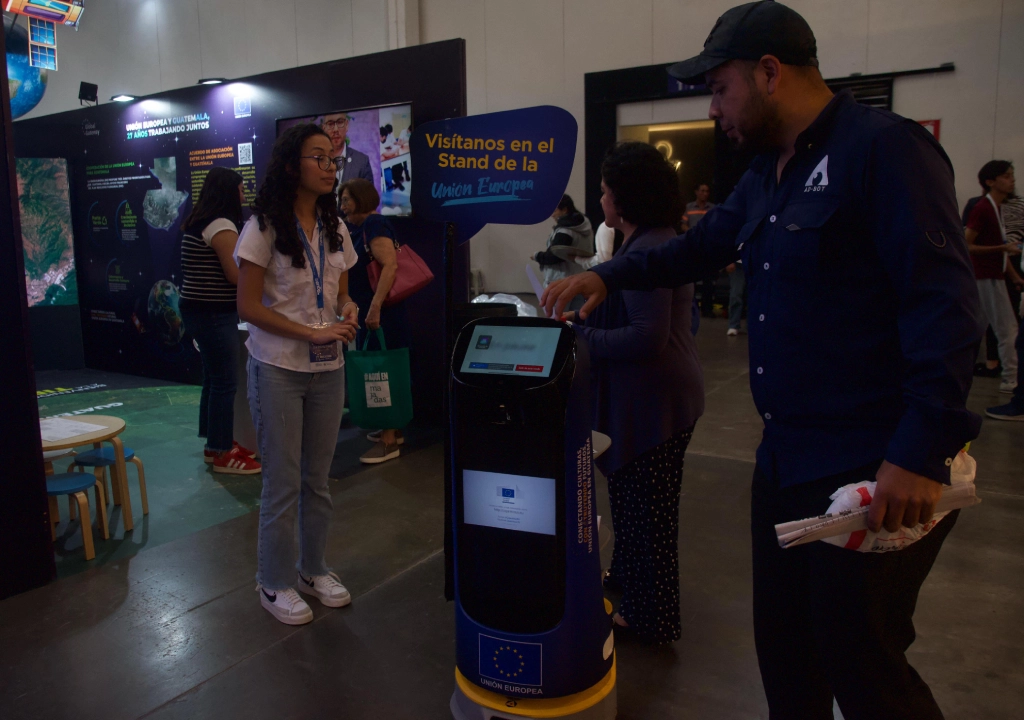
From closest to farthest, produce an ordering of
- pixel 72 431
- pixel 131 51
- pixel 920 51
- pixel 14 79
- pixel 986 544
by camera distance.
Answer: pixel 986 544
pixel 72 431
pixel 920 51
pixel 14 79
pixel 131 51

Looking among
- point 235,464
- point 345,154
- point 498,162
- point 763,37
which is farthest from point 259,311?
point 345,154

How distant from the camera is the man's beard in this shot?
4.33ft

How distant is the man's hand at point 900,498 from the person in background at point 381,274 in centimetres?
329

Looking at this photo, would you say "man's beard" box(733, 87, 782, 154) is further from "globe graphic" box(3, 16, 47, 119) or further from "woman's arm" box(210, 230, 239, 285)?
"globe graphic" box(3, 16, 47, 119)

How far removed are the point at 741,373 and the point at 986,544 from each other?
3.44 m

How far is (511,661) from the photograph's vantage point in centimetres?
179

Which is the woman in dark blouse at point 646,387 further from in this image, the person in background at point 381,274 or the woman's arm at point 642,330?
the person in background at point 381,274

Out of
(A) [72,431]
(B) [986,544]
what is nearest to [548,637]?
(B) [986,544]

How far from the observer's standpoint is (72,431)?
330cm

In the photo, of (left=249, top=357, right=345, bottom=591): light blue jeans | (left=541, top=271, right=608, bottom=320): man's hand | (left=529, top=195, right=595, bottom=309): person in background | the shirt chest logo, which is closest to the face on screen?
(left=529, top=195, right=595, bottom=309): person in background

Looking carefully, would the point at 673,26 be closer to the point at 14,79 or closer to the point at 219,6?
the point at 219,6

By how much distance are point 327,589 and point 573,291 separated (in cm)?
163

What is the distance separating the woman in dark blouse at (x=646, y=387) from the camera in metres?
2.15

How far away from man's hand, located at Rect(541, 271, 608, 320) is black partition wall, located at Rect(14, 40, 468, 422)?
3154mm
